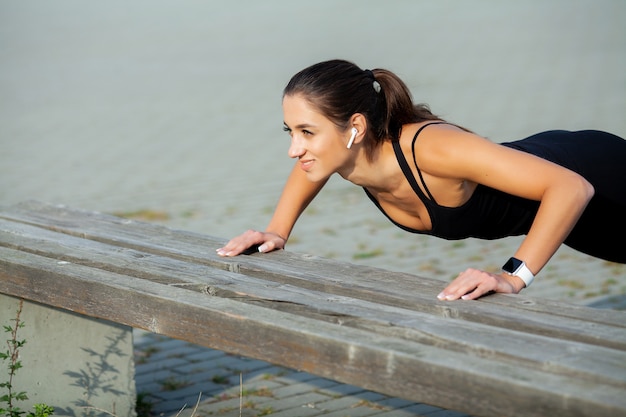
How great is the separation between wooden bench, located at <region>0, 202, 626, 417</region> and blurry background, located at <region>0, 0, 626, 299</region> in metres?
2.89

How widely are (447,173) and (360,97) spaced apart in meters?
0.39

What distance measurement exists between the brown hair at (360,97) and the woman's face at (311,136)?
24 mm

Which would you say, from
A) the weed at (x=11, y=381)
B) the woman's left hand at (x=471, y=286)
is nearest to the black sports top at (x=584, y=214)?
the woman's left hand at (x=471, y=286)

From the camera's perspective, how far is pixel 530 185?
295cm

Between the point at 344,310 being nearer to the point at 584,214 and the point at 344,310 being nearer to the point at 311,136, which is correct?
the point at 311,136

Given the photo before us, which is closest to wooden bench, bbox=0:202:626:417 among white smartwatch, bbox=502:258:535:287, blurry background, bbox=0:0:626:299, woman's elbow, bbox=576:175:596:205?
white smartwatch, bbox=502:258:535:287

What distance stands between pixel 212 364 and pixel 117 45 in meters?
16.2

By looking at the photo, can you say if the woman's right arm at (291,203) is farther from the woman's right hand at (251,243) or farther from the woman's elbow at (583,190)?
the woman's elbow at (583,190)

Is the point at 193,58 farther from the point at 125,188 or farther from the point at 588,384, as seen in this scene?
the point at 588,384

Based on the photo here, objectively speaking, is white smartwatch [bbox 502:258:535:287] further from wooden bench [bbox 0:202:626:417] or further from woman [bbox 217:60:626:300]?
wooden bench [bbox 0:202:626:417]

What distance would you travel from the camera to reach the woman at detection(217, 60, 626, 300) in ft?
9.50

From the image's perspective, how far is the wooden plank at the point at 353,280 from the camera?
2408mm

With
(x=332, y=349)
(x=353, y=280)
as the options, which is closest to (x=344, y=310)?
(x=332, y=349)

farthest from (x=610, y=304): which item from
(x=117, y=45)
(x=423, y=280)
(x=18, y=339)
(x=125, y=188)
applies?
(x=117, y=45)
